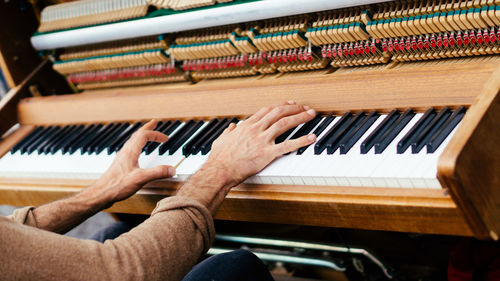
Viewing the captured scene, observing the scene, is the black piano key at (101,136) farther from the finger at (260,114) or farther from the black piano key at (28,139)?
the finger at (260,114)

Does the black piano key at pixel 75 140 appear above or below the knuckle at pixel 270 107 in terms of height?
below

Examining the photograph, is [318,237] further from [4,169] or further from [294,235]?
[4,169]

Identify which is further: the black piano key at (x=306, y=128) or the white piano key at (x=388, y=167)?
the black piano key at (x=306, y=128)

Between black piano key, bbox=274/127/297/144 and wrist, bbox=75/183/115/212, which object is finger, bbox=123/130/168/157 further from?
black piano key, bbox=274/127/297/144

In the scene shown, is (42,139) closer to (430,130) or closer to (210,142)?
(210,142)

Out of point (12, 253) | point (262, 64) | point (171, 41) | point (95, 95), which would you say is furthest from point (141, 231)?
point (95, 95)

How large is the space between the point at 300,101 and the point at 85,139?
3.40 ft

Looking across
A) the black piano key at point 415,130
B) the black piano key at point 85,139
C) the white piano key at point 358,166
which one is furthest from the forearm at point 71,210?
the black piano key at point 415,130

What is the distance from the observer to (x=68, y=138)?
2.65 meters

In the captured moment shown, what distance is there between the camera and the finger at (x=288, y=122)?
6.09 ft

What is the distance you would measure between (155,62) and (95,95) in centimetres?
36

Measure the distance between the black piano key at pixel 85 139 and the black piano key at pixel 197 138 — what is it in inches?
24.0

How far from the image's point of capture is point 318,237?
303 centimetres

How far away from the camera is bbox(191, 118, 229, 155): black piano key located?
209 cm
